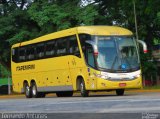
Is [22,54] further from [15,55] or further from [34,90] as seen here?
[34,90]

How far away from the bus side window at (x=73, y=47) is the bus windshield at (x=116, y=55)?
134 centimetres

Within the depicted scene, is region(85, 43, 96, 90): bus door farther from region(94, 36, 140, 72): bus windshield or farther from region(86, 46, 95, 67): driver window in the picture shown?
region(94, 36, 140, 72): bus windshield

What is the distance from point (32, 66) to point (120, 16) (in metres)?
10.3

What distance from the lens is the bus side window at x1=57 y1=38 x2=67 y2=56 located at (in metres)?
30.6

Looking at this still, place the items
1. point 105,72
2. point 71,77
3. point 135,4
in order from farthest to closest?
point 135,4 < point 71,77 < point 105,72

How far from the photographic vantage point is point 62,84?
3169 centimetres

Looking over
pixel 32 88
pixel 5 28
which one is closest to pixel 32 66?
pixel 32 88

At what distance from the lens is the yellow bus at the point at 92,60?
28062mm

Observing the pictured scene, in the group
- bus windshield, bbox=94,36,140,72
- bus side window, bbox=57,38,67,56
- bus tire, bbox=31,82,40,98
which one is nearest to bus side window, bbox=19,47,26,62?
bus tire, bbox=31,82,40,98

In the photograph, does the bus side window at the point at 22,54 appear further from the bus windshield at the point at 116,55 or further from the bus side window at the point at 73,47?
the bus windshield at the point at 116,55

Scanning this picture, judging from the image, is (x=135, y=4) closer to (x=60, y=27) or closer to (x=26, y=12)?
(x=60, y=27)

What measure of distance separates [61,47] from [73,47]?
1.55 m

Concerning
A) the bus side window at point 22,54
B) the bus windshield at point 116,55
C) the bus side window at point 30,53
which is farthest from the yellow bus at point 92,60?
the bus side window at point 22,54

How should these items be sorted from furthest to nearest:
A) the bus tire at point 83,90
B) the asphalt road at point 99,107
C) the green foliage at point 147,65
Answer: the green foliage at point 147,65 → the bus tire at point 83,90 → the asphalt road at point 99,107
